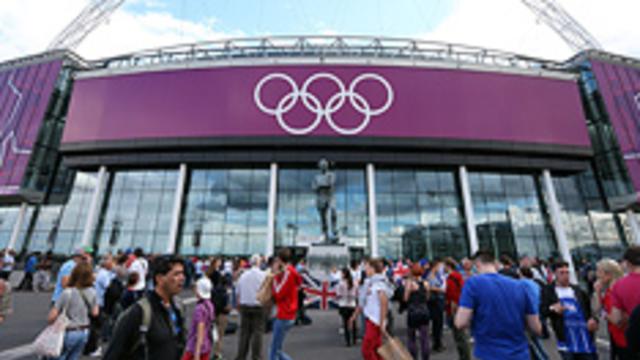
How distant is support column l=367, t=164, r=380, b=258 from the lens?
74.9ft

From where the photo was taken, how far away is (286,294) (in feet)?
16.2

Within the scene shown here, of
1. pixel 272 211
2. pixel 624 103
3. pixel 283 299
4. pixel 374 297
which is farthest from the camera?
pixel 624 103

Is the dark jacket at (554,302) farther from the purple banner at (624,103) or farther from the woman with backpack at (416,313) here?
the purple banner at (624,103)

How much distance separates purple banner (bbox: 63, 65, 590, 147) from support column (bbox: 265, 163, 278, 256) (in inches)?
136

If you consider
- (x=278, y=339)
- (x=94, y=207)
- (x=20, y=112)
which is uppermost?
(x=20, y=112)

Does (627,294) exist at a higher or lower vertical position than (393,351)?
higher

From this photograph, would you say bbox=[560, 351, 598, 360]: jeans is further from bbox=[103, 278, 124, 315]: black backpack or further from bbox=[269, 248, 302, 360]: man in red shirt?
bbox=[103, 278, 124, 315]: black backpack

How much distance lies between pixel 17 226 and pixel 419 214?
37270 millimetres

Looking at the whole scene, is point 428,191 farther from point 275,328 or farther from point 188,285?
point 275,328

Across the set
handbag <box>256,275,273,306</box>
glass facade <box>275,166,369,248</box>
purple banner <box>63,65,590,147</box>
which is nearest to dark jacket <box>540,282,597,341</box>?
handbag <box>256,275,273,306</box>

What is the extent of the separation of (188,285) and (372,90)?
20.8 meters

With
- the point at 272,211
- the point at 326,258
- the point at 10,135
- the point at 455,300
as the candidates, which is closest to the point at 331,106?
the point at 272,211

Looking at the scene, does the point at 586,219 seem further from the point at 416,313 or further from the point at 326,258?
the point at 416,313

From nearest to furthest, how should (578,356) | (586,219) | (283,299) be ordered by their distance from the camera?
1. (578,356)
2. (283,299)
3. (586,219)
